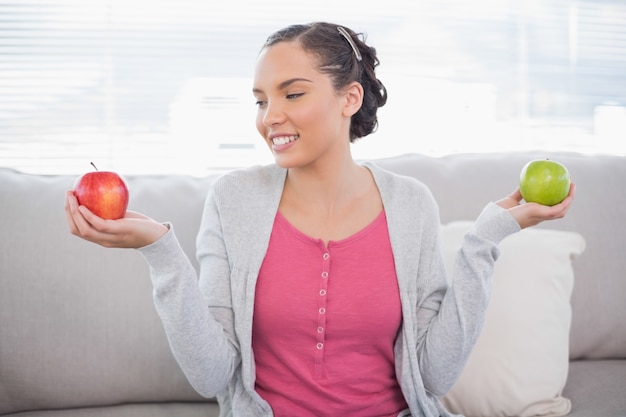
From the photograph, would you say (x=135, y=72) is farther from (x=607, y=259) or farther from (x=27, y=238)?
(x=607, y=259)

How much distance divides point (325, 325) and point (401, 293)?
18 cm

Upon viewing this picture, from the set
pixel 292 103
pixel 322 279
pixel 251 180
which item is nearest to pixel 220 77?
pixel 251 180

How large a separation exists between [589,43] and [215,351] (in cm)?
240

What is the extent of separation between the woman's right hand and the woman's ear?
0.54m

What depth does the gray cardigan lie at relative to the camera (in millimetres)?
1468

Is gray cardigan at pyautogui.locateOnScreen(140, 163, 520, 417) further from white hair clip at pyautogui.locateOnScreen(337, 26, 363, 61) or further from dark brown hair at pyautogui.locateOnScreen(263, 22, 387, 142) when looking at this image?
white hair clip at pyautogui.locateOnScreen(337, 26, 363, 61)

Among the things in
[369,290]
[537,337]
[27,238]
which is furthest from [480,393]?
[27,238]

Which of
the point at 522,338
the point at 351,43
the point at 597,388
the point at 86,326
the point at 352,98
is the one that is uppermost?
the point at 351,43

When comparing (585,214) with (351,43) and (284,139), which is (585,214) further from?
(284,139)

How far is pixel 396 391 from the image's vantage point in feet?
5.19

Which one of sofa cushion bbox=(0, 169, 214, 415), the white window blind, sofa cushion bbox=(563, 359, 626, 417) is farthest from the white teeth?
the white window blind

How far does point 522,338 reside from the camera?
176 cm

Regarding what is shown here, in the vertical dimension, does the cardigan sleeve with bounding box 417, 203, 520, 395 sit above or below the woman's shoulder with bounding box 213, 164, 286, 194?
below

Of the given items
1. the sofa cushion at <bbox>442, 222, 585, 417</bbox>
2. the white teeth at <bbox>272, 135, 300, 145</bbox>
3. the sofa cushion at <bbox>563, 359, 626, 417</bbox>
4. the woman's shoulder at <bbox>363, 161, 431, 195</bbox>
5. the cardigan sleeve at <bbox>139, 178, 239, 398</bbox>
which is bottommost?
the sofa cushion at <bbox>563, 359, 626, 417</bbox>
